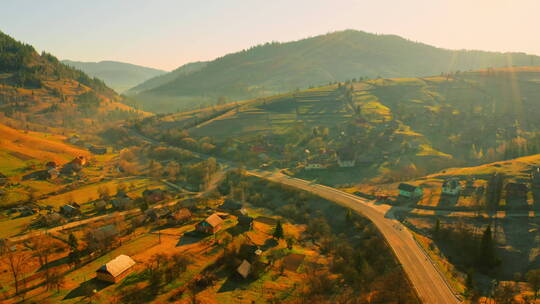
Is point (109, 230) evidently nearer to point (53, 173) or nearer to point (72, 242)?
point (72, 242)

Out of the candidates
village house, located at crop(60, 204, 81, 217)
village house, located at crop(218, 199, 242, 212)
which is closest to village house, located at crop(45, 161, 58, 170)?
village house, located at crop(60, 204, 81, 217)

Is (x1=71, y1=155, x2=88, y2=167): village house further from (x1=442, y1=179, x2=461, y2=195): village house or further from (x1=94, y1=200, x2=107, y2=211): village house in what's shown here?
(x1=442, y1=179, x2=461, y2=195): village house

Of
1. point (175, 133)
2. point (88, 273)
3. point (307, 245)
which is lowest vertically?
point (307, 245)

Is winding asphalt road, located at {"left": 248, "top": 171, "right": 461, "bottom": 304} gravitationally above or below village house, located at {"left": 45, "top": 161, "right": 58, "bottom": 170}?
below

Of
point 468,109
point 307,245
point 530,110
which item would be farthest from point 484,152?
point 307,245

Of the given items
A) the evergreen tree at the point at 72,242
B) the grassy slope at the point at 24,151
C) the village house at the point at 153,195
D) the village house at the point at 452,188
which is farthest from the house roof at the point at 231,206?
the grassy slope at the point at 24,151

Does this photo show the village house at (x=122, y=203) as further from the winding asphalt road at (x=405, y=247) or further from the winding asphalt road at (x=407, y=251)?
the winding asphalt road at (x=407, y=251)

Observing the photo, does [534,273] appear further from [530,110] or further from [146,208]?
[530,110]

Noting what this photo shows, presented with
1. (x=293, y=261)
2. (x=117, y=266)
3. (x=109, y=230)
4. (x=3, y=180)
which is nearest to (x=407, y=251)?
(x=293, y=261)
